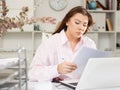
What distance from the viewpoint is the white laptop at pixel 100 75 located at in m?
1.33

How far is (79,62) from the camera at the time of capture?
168 cm

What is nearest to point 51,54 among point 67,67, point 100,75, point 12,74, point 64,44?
point 64,44

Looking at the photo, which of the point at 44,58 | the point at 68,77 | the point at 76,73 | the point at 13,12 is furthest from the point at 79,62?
the point at 13,12

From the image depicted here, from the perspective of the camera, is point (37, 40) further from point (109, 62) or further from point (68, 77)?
point (109, 62)

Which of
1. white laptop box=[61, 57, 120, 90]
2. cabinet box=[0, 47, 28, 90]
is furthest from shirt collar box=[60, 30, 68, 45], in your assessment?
cabinet box=[0, 47, 28, 90]

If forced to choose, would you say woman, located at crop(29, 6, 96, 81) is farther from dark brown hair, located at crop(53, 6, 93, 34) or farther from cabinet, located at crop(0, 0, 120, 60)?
cabinet, located at crop(0, 0, 120, 60)

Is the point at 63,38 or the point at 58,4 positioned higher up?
the point at 58,4

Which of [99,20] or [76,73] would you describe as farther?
[99,20]

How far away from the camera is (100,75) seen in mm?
1382

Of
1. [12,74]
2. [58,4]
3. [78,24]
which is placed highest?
[58,4]

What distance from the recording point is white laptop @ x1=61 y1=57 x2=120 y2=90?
52.3 inches

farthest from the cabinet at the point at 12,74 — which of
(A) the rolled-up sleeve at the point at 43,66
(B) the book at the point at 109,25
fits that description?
(B) the book at the point at 109,25

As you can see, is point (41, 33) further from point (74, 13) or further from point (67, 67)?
point (67, 67)

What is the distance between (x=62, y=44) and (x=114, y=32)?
2.56m
